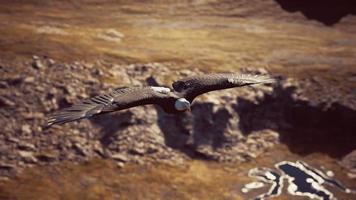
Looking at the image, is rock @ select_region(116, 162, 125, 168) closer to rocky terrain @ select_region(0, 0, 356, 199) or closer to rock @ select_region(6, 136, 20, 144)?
rocky terrain @ select_region(0, 0, 356, 199)

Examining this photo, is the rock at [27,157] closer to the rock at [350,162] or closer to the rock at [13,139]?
the rock at [13,139]

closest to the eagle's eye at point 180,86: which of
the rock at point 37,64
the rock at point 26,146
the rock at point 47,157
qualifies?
the rock at point 47,157

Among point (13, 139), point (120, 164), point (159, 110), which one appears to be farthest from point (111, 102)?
point (159, 110)

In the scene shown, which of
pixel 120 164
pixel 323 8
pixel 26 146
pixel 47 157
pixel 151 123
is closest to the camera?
pixel 47 157

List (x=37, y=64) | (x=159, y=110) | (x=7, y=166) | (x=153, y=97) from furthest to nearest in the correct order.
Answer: (x=37, y=64) < (x=159, y=110) < (x=7, y=166) < (x=153, y=97)

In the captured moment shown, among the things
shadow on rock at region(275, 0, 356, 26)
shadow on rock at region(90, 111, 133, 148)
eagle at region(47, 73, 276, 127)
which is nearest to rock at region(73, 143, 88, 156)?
shadow on rock at region(90, 111, 133, 148)

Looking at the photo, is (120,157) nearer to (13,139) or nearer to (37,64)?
(13,139)
